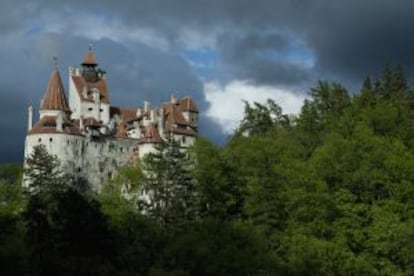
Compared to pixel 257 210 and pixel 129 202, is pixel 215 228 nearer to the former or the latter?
pixel 257 210

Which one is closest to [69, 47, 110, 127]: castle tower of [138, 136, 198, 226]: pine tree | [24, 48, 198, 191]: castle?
[24, 48, 198, 191]: castle

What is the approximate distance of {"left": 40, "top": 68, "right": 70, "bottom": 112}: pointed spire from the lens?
10106 centimetres

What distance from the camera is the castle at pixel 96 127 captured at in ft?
324

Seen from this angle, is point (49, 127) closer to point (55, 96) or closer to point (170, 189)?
point (55, 96)

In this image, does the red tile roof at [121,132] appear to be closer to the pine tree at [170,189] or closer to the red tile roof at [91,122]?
the red tile roof at [91,122]

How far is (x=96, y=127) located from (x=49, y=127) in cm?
617

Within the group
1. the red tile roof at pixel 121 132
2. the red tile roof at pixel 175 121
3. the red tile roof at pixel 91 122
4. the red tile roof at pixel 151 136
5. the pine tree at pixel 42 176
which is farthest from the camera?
the red tile roof at pixel 121 132

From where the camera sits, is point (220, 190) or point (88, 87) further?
point (88, 87)

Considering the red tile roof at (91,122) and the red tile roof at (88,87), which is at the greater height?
the red tile roof at (88,87)

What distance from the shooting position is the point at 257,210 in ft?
204

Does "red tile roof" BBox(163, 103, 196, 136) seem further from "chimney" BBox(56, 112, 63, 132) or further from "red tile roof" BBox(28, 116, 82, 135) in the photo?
"chimney" BBox(56, 112, 63, 132)

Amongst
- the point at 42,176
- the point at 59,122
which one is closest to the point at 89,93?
the point at 59,122

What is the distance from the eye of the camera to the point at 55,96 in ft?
334

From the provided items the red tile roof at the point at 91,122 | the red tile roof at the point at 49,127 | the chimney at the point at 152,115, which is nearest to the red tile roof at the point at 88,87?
the red tile roof at the point at 91,122
